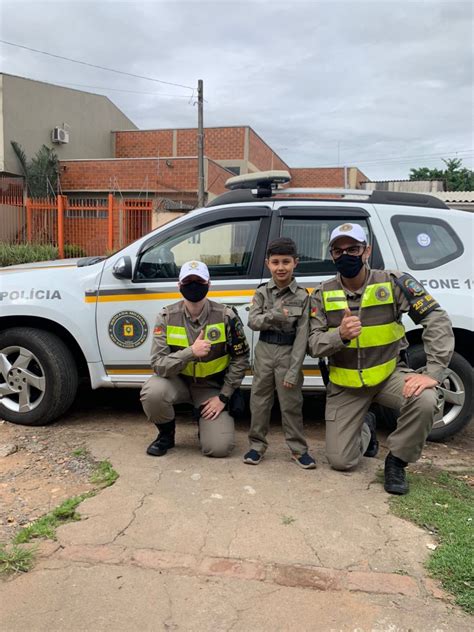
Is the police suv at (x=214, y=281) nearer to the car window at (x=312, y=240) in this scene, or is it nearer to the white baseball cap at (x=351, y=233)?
the car window at (x=312, y=240)

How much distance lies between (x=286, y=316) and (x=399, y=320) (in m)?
0.73

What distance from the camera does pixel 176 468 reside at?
347cm

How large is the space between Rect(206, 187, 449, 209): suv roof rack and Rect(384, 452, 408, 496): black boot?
1974 millimetres

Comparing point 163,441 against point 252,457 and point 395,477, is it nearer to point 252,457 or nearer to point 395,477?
point 252,457

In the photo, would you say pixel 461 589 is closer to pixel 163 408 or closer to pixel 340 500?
pixel 340 500

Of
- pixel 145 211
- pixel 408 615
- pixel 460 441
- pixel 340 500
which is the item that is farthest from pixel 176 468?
pixel 145 211

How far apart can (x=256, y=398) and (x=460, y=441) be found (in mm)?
1876

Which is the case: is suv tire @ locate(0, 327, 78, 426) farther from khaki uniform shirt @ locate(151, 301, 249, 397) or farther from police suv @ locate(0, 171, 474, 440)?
khaki uniform shirt @ locate(151, 301, 249, 397)

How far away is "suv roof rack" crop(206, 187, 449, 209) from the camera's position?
4.14 meters

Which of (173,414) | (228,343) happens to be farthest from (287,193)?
(173,414)

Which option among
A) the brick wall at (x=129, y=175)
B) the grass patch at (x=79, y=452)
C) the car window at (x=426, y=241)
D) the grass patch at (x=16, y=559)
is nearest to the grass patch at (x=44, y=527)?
the grass patch at (x=16, y=559)

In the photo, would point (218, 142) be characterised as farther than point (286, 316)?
Yes

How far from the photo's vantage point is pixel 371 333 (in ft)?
11.0

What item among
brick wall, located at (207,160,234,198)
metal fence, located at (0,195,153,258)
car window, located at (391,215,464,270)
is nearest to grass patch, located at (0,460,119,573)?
car window, located at (391,215,464,270)
